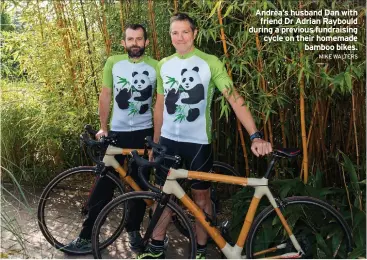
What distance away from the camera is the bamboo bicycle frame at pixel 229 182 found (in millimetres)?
2447

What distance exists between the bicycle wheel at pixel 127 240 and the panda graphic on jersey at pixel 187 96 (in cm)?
48

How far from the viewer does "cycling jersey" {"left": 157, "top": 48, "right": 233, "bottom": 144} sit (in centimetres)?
263

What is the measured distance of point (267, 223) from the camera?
9.06 feet

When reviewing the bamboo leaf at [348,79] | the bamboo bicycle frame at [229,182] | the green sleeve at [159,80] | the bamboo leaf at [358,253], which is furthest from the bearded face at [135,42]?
the bamboo leaf at [358,253]

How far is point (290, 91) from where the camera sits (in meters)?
3.07

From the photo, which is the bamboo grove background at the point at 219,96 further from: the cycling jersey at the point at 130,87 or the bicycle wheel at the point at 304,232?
the cycling jersey at the point at 130,87

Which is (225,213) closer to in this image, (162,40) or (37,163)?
(162,40)

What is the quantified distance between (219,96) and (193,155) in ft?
2.13

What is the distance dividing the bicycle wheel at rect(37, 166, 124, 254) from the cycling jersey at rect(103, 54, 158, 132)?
372 millimetres

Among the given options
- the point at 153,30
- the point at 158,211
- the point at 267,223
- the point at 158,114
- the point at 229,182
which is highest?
the point at 153,30

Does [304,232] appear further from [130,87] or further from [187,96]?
[130,87]

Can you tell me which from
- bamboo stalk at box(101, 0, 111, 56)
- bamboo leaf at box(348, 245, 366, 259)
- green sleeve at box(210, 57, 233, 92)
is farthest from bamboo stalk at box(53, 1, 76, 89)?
bamboo leaf at box(348, 245, 366, 259)

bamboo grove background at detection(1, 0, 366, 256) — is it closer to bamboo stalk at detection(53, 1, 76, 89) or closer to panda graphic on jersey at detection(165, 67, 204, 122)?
bamboo stalk at detection(53, 1, 76, 89)

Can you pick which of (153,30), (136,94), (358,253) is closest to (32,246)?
(136,94)
